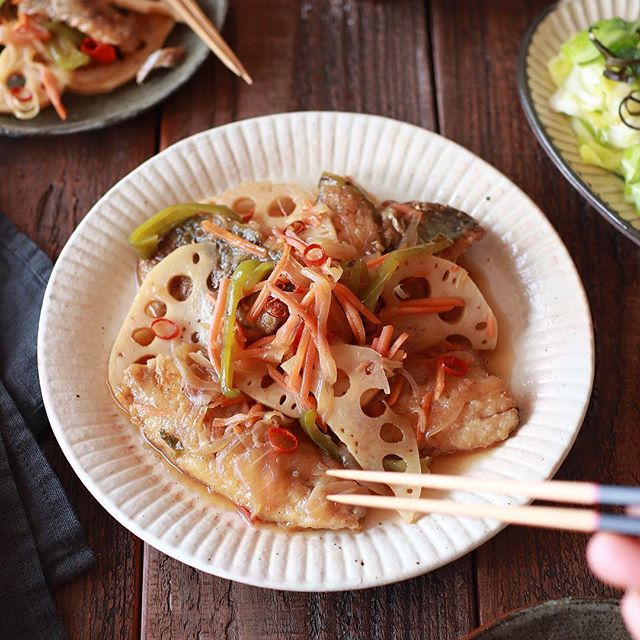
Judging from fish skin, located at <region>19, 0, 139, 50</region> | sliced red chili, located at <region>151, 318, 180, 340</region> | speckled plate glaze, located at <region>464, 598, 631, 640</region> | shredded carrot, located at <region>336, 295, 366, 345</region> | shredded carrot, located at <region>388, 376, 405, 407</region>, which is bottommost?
Result: speckled plate glaze, located at <region>464, 598, 631, 640</region>

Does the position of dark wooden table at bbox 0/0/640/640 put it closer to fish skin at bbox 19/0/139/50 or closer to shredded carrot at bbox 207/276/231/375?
fish skin at bbox 19/0/139/50

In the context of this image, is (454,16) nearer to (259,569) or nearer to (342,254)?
(342,254)

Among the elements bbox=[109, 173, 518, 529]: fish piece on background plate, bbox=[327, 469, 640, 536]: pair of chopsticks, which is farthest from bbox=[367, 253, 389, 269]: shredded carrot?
bbox=[327, 469, 640, 536]: pair of chopsticks

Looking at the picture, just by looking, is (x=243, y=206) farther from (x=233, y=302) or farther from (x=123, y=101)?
(x=123, y=101)

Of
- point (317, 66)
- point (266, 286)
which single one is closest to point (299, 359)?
point (266, 286)

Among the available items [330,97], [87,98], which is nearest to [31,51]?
[87,98]

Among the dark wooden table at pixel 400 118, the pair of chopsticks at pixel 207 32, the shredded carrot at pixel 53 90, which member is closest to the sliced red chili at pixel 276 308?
the dark wooden table at pixel 400 118

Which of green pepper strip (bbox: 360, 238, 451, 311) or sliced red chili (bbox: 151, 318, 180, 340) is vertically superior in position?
green pepper strip (bbox: 360, 238, 451, 311)
